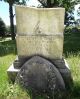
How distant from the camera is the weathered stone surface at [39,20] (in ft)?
26.7

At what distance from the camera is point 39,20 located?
820 cm

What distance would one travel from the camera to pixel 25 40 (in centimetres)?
834

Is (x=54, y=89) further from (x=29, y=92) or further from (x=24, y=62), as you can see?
Answer: (x=24, y=62)

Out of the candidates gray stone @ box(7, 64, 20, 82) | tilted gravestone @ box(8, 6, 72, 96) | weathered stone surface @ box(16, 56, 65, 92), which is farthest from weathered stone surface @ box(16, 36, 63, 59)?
gray stone @ box(7, 64, 20, 82)

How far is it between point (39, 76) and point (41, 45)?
0.90m

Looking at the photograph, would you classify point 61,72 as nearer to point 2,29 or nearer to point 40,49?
point 40,49

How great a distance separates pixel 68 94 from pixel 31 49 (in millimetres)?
1611

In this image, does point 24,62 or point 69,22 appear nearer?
point 24,62

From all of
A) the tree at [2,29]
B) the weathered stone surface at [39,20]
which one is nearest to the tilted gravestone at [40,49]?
the weathered stone surface at [39,20]

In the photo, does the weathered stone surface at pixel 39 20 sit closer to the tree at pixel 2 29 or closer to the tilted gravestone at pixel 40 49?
the tilted gravestone at pixel 40 49

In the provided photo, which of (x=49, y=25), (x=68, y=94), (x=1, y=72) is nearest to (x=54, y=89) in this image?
(x=68, y=94)

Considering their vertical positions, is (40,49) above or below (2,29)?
above

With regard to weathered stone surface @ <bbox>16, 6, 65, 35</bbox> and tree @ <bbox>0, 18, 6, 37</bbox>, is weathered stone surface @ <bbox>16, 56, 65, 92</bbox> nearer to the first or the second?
weathered stone surface @ <bbox>16, 6, 65, 35</bbox>

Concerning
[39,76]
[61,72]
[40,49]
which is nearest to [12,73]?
[39,76]
